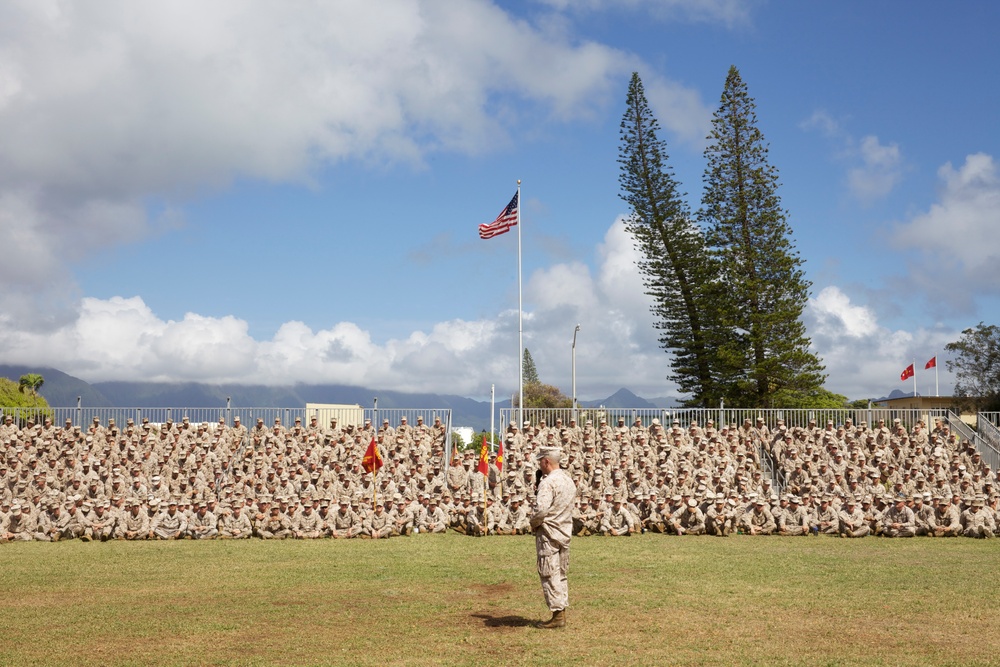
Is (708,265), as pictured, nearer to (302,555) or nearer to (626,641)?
(302,555)

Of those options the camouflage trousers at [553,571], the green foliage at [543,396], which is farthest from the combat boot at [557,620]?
the green foliage at [543,396]

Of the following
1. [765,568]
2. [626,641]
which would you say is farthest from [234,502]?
[626,641]

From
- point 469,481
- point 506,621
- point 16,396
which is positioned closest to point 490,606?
point 506,621

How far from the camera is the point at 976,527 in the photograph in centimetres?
2012

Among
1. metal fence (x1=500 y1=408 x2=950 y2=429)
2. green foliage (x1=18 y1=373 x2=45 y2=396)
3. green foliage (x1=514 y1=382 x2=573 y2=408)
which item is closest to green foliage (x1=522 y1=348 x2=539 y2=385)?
green foliage (x1=514 y1=382 x2=573 y2=408)

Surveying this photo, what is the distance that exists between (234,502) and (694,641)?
45.1ft

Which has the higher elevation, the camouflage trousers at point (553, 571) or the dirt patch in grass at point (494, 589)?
the camouflage trousers at point (553, 571)

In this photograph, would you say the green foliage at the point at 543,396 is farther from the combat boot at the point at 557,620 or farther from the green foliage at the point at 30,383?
the combat boot at the point at 557,620

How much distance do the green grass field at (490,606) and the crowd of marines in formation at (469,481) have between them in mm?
2376

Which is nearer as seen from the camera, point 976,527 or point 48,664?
point 48,664

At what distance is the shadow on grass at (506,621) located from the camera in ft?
33.9

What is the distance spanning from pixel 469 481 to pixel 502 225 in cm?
1157

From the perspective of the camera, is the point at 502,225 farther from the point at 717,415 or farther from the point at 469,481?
the point at 469,481

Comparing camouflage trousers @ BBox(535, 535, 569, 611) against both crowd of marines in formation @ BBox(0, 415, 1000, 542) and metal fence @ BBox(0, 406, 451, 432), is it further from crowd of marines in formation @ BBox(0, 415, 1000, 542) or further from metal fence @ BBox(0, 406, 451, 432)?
metal fence @ BBox(0, 406, 451, 432)
